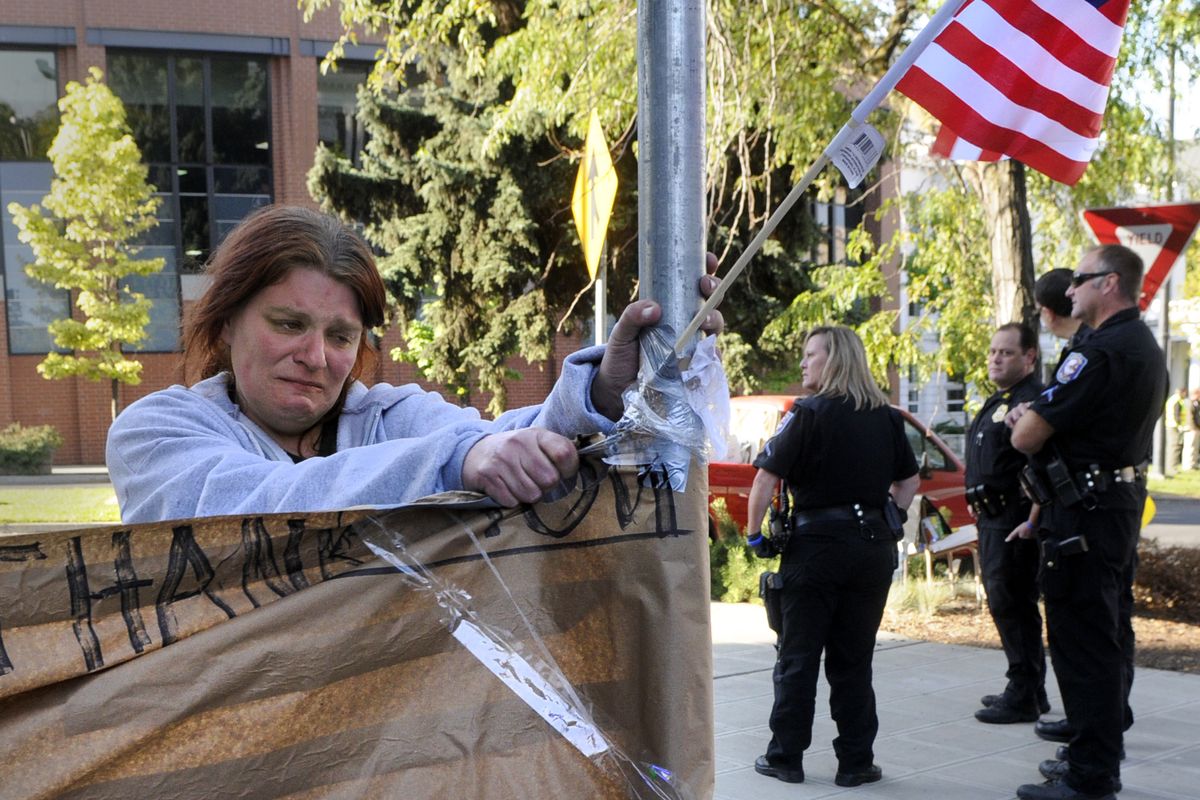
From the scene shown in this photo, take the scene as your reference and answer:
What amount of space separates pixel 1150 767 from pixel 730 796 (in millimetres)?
2012

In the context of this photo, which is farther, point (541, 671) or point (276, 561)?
point (541, 671)

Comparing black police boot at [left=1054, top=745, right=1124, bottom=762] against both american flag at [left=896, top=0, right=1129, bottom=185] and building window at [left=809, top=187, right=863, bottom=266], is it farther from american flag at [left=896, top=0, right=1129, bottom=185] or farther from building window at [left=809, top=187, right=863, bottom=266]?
building window at [left=809, top=187, right=863, bottom=266]

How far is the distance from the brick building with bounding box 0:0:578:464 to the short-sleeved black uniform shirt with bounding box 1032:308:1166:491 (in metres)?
24.3

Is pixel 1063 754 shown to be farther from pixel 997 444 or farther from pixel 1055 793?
pixel 997 444

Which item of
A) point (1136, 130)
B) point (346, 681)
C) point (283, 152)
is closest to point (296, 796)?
point (346, 681)

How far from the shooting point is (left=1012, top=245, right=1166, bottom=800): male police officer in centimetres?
520

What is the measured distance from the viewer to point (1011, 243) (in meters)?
9.39

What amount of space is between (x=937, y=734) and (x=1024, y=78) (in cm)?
453

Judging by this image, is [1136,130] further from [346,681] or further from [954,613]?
[346,681]

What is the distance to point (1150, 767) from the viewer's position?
19.5 feet

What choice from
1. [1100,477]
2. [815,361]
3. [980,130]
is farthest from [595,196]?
[980,130]

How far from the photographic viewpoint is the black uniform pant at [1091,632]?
5176 millimetres

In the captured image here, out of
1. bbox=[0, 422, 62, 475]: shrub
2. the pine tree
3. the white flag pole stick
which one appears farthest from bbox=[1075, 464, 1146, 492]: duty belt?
bbox=[0, 422, 62, 475]: shrub

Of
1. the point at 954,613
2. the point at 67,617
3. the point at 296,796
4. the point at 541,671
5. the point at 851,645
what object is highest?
the point at 67,617
